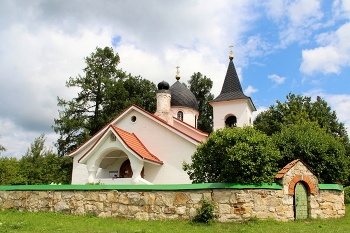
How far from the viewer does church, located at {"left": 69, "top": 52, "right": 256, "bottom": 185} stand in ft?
46.3

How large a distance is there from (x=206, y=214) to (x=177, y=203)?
968mm

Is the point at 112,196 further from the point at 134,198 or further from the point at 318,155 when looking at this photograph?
the point at 318,155

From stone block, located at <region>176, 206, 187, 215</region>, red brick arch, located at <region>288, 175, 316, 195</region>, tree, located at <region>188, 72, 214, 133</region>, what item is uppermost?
tree, located at <region>188, 72, 214, 133</region>

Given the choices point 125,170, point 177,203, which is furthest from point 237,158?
point 125,170

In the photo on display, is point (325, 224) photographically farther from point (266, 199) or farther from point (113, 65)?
point (113, 65)

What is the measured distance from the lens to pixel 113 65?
102ft

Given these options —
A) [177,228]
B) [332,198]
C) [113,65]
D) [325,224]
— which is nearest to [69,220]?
[177,228]

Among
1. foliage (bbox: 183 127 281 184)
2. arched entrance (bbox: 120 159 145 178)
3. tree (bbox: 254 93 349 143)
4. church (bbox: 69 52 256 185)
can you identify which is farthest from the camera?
tree (bbox: 254 93 349 143)

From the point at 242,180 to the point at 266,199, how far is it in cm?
85

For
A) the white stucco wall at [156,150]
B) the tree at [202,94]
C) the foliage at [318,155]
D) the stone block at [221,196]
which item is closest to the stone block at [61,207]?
the white stucco wall at [156,150]

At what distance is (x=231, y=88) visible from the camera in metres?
22.6

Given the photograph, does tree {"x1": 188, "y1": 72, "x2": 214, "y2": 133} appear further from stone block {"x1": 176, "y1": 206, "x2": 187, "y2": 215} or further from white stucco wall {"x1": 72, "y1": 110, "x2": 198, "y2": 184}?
stone block {"x1": 176, "y1": 206, "x2": 187, "y2": 215}

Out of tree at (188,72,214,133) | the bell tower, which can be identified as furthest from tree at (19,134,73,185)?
tree at (188,72,214,133)

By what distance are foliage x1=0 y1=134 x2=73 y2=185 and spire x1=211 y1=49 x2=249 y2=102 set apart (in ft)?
40.9
